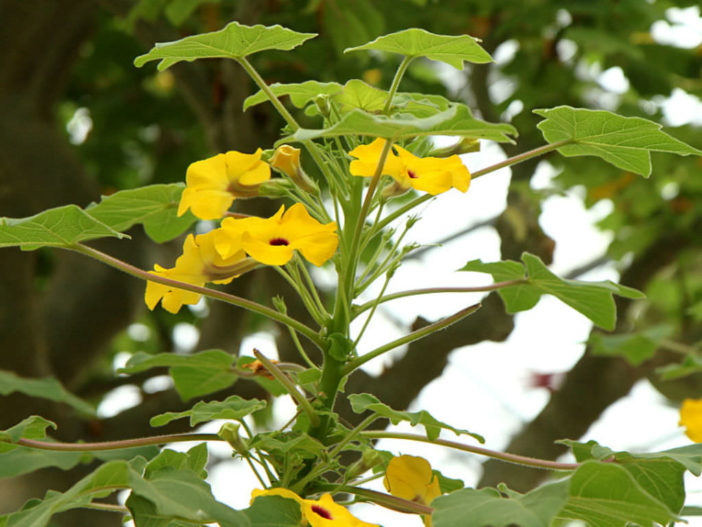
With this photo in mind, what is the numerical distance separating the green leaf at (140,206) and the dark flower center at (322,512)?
13.9 inches

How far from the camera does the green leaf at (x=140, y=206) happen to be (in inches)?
31.9

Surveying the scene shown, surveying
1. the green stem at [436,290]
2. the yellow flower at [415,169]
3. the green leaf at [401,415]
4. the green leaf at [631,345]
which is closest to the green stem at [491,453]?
the green leaf at [401,415]

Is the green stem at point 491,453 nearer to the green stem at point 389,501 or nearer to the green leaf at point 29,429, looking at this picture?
the green stem at point 389,501

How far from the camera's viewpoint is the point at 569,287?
75 cm

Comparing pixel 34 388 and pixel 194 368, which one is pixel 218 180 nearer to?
pixel 194 368

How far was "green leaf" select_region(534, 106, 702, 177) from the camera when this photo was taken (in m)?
0.68

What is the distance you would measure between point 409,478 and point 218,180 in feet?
1.02

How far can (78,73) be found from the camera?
255 centimetres

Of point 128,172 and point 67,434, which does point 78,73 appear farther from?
point 67,434

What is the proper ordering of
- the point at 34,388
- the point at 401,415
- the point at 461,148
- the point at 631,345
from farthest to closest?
the point at 631,345, the point at 34,388, the point at 461,148, the point at 401,415

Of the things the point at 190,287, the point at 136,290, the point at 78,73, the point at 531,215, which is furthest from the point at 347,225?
the point at 78,73

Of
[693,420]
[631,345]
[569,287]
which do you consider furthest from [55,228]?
[631,345]

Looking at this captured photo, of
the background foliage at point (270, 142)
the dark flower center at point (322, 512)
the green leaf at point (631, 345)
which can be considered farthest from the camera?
the background foliage at point (270, 142)

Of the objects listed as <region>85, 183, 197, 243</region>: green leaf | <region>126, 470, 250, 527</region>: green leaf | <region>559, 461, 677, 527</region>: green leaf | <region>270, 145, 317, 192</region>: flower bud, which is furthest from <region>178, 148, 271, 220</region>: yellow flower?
<region>559, 461, 677, 527</region>: green leaf
